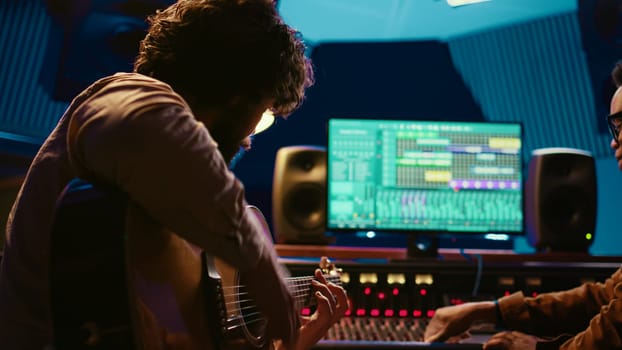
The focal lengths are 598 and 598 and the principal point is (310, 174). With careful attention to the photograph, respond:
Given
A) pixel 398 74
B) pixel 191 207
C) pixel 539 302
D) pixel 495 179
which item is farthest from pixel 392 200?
pixel 398 74

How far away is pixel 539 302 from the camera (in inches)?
68.7

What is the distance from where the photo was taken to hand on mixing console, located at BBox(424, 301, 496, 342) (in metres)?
1.65

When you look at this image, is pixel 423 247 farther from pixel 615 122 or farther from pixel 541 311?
pixel 615 122

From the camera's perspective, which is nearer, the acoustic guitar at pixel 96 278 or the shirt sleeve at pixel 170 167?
the shirt sleeve at pixel 170 167

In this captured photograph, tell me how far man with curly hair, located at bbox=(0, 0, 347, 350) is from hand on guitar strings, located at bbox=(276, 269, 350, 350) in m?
0.34

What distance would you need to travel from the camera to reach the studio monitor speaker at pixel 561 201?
7.69 feet

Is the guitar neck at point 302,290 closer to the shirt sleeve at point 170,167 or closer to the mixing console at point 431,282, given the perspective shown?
the mixing console at point 431,282

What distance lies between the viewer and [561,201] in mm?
2383

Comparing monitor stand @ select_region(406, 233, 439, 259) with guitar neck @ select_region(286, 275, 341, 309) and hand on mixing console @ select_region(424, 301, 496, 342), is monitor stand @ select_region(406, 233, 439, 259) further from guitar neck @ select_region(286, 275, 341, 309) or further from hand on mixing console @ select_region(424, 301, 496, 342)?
guitar neck @ select_region(286, 275, 341, 309)

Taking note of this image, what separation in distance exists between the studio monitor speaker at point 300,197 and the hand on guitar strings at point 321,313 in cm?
90

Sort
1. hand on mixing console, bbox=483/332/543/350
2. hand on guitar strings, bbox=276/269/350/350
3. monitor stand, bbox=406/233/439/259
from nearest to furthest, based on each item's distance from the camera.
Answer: hand on guitar strings, bbox=276/269/350/350
hand on mixing console, bbox=483/332/543/350
monitor stand, bbox=406/233/439/259

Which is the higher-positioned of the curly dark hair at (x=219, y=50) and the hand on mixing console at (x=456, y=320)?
the curly dark hair at (x=219, y=50)

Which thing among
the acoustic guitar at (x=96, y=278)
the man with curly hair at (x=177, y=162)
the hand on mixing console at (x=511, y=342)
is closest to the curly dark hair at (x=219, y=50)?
the man with curly hair at (x=177, y=162)

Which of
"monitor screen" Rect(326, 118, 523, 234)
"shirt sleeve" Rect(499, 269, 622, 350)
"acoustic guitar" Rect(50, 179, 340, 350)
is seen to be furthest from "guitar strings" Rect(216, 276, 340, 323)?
"monitor screen" Rect(326, 118, 523, 234)
